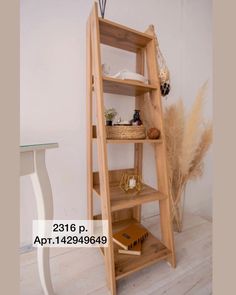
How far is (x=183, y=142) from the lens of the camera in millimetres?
1223

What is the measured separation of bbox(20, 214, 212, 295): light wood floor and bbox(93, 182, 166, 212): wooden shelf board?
412 mm

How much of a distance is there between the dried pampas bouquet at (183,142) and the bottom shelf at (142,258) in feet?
1.18

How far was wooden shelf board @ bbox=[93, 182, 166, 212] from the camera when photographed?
0.83 meters

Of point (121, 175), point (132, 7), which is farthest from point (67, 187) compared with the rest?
point (132, 7)

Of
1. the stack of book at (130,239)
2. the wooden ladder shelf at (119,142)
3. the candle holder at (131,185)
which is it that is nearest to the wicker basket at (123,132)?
the wooden ladder shelf at (119,142)

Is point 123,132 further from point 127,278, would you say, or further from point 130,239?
point 127,278

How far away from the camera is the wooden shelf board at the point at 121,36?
33.1 inches

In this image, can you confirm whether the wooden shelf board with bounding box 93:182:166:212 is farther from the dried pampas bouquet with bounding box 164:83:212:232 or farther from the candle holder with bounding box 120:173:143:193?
the dried pampas bouquet with bounding box 164:83:212:232

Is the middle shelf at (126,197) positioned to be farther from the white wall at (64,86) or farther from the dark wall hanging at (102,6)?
the dark wall hanging at (102,6)

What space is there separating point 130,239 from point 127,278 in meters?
0.19

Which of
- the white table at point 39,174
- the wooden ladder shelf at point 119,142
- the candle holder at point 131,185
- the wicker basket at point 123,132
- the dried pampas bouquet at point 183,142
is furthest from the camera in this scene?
the dried pampas bouquet at point 183,142

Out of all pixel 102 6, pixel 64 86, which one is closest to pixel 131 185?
pixel 64 86

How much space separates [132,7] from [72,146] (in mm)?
1136

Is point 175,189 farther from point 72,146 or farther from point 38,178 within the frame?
point 38,178
